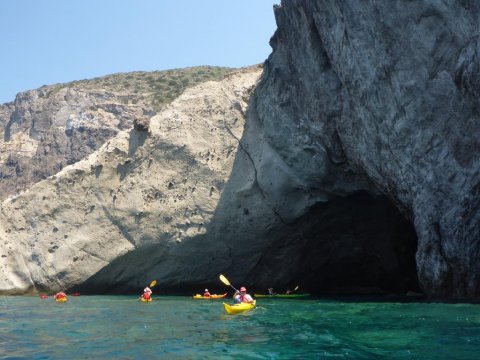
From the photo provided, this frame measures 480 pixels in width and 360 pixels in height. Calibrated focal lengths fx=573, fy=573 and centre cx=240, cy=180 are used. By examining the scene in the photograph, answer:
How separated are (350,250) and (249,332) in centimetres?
1556

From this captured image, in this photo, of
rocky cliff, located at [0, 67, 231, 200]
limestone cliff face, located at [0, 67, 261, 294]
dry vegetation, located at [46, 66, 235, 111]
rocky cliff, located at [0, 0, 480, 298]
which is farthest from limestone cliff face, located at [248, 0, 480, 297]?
dry vegetation, located at [46, 66, 235, 111]

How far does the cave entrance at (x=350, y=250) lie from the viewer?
28.6 metres

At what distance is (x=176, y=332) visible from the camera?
16.2 metres

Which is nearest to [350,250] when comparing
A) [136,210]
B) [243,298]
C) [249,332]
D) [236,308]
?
[243,298]

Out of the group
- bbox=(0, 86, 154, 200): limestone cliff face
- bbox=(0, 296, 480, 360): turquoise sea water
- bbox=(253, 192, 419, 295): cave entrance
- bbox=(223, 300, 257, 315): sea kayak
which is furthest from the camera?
bbox=(0, 86, 154, 200): limestone cliff face

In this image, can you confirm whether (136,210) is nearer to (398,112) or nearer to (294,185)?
(294,185)

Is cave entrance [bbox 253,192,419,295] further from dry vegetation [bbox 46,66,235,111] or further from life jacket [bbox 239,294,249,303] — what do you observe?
dry vegetation [bbox 46,66,235,111]

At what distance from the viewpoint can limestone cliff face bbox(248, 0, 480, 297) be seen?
18562mm

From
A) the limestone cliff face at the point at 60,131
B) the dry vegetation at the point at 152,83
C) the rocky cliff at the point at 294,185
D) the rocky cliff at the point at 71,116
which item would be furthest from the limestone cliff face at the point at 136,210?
the dry vegetation at the point at 152,83

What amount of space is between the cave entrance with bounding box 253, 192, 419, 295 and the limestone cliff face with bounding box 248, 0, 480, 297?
1.91 metres

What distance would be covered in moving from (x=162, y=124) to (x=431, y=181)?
1674 cm

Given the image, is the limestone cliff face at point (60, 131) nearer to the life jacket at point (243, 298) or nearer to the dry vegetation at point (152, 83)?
the dry vegetation at point (152, 83)

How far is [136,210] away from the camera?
31031mm

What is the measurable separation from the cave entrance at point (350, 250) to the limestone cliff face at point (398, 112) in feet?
6.27
